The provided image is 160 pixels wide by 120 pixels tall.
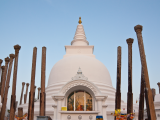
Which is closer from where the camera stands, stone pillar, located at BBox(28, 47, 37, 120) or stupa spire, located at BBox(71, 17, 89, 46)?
stone pillar, located at BBox(28, 47, 37, 120)

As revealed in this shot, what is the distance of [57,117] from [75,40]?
16.5 metres

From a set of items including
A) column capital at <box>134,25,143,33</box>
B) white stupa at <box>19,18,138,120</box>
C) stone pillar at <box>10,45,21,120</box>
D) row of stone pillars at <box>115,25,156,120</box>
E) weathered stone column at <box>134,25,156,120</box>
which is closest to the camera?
weathered stone column at <box>134,25,156,120</box>

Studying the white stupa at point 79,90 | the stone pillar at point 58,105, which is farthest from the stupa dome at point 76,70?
the stone pillar at point 58,105

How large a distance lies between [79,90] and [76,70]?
5732mm

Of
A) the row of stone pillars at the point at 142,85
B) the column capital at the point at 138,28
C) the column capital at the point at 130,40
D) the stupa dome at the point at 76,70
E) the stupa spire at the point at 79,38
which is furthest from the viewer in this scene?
the stupa spire at the point at 79,38

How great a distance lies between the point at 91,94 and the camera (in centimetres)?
1494

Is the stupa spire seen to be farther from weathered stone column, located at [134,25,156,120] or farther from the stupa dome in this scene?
weathered stone column, located at [134,25,156,120]

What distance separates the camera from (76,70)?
20844 millimetres

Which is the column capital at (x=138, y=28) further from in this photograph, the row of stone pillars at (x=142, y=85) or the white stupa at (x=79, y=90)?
the white stupa at (x=79, y=90)

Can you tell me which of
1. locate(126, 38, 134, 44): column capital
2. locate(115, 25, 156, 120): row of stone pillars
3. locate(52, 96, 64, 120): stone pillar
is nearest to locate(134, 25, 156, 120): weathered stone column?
locate(115, 25, 156, 120): row of stone pillars

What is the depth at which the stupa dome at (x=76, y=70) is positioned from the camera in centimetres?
2056

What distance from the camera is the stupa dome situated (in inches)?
810

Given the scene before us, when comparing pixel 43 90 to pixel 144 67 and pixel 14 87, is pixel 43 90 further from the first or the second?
pixel 144 67

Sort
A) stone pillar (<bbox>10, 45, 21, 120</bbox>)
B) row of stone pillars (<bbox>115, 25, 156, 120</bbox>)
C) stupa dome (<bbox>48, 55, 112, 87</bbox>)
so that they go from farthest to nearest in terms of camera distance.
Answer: stupa dome (<bbox>48, 55, 112, 87</bbox>), stone pillar (<bbox>10, 45, 21, 120</bbox>), row of stone pillars (<bbox>115, 25, 156, 120</bbox>)
